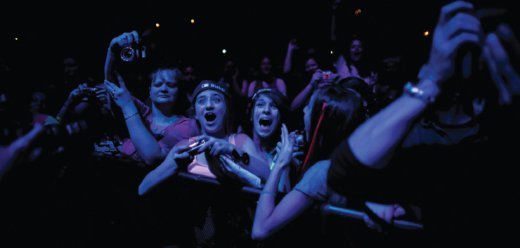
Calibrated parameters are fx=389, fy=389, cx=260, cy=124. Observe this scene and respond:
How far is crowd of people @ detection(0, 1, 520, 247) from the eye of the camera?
1.22m

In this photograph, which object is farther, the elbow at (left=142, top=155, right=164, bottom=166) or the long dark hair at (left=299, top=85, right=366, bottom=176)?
the elbow at (left=142, top=155, right=164, bottom=166)

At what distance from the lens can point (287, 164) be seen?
2.27 metres

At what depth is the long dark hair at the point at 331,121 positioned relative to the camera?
2.26m

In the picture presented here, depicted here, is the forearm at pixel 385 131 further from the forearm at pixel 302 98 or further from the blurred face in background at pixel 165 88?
the forearm at pixel 302 98

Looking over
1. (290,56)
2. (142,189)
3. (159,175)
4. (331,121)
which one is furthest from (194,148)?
(290,56)

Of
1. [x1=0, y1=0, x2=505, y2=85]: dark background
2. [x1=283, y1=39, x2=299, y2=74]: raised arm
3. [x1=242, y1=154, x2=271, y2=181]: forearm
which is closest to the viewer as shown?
[x1=242, y1=154, x2=271, y2=181]: forearm

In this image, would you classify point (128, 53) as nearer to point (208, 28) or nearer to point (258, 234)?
point (258, 234)

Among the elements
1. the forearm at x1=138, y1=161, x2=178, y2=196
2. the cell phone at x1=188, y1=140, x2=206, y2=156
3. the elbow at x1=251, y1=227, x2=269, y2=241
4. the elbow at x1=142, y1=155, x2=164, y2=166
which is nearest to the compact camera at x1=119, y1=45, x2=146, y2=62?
the elbow at x1=142, y1=155, x2=164, y2=166

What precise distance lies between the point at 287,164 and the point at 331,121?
14.1 inches

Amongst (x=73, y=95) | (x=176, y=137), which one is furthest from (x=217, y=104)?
(x=73, y=95)

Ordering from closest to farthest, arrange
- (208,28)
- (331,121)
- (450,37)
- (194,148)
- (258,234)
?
(450,37)
(258,234)
(331,121)
(194,148)
(208,28)

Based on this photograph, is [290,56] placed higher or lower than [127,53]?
lower

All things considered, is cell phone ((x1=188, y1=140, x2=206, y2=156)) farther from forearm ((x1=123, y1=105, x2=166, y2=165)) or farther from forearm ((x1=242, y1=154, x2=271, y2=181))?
forearm ((x1=123, y1=105, x2=166, y2=165))

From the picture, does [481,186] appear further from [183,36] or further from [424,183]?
[183,36]
